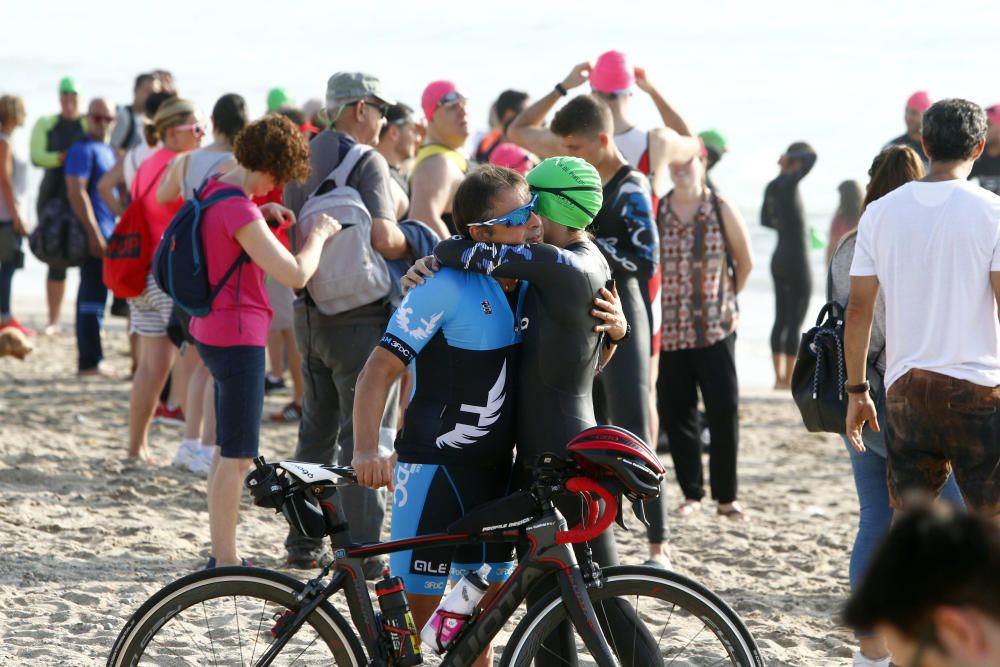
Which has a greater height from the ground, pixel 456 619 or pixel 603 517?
pixel 603 517

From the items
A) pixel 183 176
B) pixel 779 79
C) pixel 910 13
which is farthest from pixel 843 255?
pixel 910 13

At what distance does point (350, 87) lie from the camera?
513cm

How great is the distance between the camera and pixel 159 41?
58.0 meters

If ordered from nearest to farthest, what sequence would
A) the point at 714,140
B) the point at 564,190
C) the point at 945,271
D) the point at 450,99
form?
1. the point at 564,190
2. the point at 945,271
3. the point at 450,99
4. the point at 714,140

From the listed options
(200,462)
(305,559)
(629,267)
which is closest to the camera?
(629,267)

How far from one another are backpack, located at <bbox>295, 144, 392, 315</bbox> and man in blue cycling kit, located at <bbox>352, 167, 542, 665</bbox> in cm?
166

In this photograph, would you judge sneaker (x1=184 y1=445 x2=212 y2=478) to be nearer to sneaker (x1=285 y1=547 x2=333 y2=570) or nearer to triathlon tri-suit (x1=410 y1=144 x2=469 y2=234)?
sneaker (x1=285 y1=547 x2=333 y2=570)

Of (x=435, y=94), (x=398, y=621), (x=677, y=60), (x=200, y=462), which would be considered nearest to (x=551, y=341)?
(x=398, y=621)

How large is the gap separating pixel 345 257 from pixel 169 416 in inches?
158

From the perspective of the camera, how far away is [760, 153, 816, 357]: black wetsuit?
10.7m

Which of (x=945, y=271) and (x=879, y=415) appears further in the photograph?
(x=879, y=415)

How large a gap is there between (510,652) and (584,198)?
47.3 inches

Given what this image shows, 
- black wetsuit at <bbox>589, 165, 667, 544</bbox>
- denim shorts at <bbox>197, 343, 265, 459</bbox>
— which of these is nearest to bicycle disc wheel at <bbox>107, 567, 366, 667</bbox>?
denim shorts at <bbox>197, 343, 265, 459</bbox>

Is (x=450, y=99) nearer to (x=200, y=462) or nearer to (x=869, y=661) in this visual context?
(x=200, y=462)
